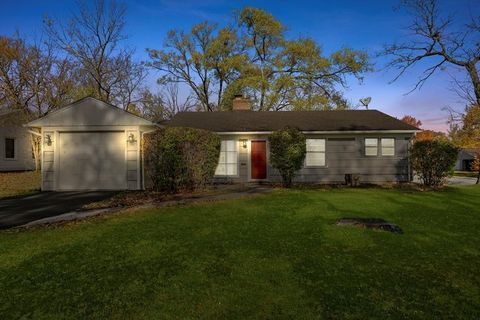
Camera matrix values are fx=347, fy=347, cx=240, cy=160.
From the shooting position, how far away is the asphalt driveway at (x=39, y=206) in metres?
8.54

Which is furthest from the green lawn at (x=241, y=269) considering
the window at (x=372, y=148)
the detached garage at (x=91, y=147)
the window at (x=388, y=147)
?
the window at (x=388, y=147)

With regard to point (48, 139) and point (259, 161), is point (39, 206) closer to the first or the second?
point (48, 139)

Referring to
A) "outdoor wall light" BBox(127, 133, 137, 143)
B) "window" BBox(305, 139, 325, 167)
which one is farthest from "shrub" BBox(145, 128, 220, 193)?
"window" BBox(305, 139, 325, 167)

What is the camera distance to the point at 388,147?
57.9 ft

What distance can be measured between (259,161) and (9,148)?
19760mm

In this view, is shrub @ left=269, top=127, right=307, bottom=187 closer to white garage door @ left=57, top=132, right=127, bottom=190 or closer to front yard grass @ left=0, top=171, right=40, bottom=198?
white garage door @ left=57, top=132, right=127, bottom=190

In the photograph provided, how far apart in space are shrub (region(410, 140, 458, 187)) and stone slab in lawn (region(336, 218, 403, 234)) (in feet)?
30.0

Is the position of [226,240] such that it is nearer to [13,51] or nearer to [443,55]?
[443,55]

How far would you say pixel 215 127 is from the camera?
18.3m

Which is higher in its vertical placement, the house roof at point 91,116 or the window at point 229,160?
the house roof at point 91,116

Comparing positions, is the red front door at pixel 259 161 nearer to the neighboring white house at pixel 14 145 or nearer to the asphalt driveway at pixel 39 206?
the asphalt driveway at pixel 39 206

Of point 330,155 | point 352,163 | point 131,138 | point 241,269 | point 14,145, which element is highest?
point 14,145

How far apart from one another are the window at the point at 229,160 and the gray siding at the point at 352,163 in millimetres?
271

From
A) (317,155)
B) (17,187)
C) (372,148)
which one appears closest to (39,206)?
(17,187)
